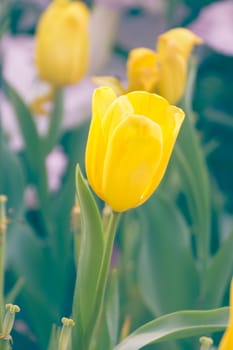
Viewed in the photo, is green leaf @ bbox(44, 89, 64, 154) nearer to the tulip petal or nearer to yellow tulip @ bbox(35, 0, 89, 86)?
yellow tulip @ bbox(35, 0, 89, 86)

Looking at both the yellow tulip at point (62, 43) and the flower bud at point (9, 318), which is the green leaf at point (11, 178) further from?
the flower bud at point (9, 318)

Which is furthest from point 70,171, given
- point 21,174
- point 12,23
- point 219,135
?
point 12,23

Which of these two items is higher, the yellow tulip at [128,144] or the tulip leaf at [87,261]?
the yellow tulip at [128,144]

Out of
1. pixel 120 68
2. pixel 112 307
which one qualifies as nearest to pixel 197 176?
pixel 112 307

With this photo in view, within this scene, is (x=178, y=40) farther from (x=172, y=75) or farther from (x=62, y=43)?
(x=62, y=43)

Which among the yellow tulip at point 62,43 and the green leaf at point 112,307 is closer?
the green leaf at point 112,307

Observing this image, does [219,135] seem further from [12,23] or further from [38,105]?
[12,23]

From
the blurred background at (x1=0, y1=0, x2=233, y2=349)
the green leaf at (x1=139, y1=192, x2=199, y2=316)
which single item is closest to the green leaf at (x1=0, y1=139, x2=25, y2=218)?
the blurred background at (x1=0, y1=0, x2=233, y2=349)

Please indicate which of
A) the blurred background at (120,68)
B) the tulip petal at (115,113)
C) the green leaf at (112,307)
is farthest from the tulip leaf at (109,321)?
the blurred background at (120,68)
